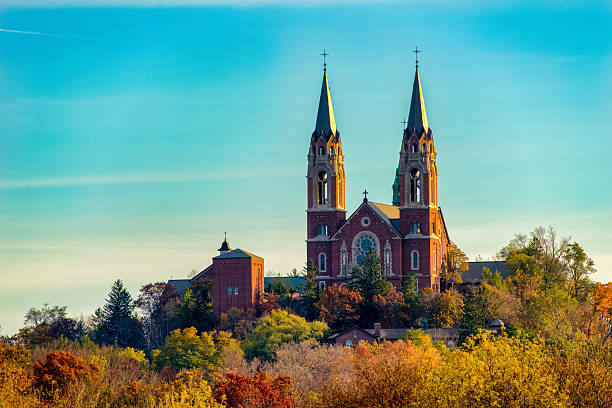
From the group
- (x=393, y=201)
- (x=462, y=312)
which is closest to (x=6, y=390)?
(x=462, y=312)

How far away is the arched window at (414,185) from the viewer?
12088cm

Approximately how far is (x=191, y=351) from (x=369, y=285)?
20928mm

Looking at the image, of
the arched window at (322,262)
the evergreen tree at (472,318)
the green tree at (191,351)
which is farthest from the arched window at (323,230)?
the evergreen tree at (472,318)

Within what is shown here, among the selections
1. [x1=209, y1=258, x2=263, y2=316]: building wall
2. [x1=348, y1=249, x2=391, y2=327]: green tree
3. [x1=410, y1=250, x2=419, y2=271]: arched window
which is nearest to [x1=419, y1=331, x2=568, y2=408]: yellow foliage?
[x1=348, y1=249, x2=391, y2=327]: green tree

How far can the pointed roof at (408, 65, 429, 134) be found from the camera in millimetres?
121500

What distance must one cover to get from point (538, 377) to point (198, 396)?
15862mm

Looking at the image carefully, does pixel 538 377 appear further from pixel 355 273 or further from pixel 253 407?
pixel 355 273

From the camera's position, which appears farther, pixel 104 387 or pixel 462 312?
pixel 462 312

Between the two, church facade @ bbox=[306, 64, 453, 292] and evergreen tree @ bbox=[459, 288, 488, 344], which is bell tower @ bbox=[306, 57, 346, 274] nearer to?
church facade @ bbox=[306, 64, 453, 292]

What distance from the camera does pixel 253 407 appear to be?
191ft

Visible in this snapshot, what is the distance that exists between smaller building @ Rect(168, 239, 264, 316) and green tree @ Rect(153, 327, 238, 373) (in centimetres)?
1055

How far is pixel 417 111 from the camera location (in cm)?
12175

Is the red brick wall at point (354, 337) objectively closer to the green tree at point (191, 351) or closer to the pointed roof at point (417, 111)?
the green tree at point (191, 351)

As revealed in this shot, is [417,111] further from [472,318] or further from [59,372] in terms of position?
[59,372]
